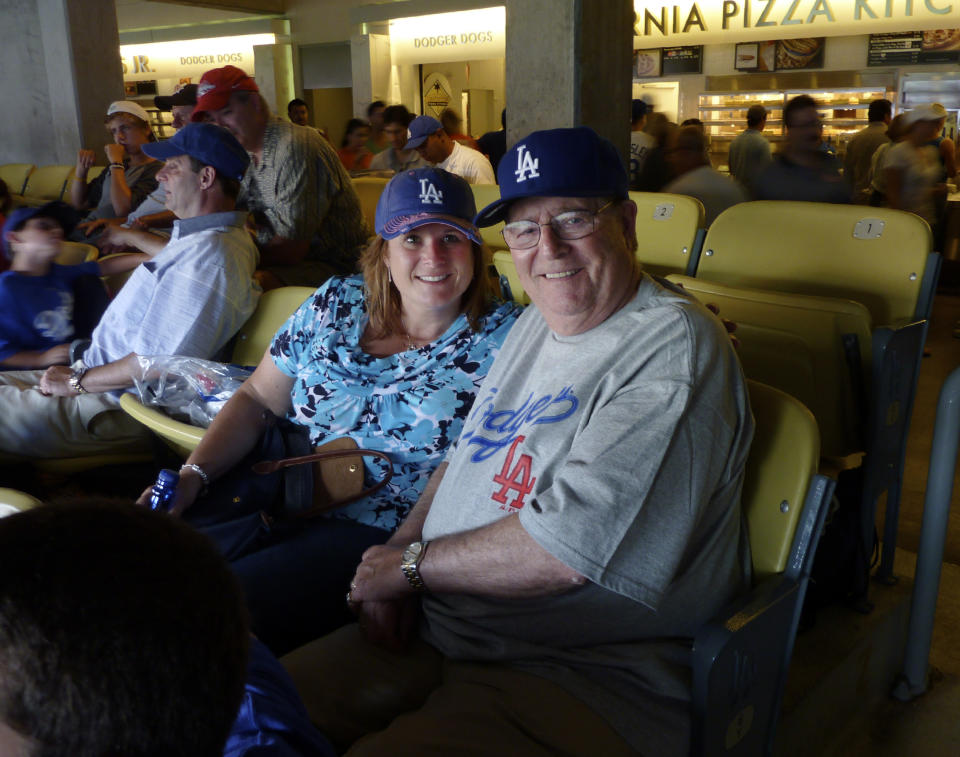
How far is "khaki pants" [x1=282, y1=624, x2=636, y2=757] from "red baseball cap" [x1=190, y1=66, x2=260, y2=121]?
2822 mm

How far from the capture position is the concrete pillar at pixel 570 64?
426cm

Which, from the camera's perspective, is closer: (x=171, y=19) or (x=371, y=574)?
(x=371, y=574)

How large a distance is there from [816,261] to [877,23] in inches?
304

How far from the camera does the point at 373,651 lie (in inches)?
60.8

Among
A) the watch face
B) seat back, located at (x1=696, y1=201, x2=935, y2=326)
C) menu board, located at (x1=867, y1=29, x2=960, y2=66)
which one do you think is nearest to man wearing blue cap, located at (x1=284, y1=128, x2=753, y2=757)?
the watch face

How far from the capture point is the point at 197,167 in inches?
111

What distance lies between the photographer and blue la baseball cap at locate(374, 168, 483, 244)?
1.92 m

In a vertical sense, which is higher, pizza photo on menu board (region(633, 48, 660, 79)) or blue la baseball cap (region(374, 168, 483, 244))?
pizza photo on menu board (region(633, 48, 660, 79))

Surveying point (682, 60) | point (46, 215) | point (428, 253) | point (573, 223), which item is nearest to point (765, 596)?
point (573, 223)

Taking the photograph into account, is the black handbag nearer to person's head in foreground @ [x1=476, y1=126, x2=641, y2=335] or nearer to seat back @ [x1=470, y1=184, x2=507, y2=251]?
person's head in foreground @ [x1=476, y1=126, x2=641, y2=335]

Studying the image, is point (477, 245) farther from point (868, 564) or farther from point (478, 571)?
point (868, 564)

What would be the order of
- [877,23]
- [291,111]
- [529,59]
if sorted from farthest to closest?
[291,111] < [877,23] < [529,59]

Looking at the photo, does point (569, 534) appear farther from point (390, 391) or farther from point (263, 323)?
point (263, 323)

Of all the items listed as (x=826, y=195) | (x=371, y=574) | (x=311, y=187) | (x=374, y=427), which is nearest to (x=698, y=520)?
(x=371, y=574)
